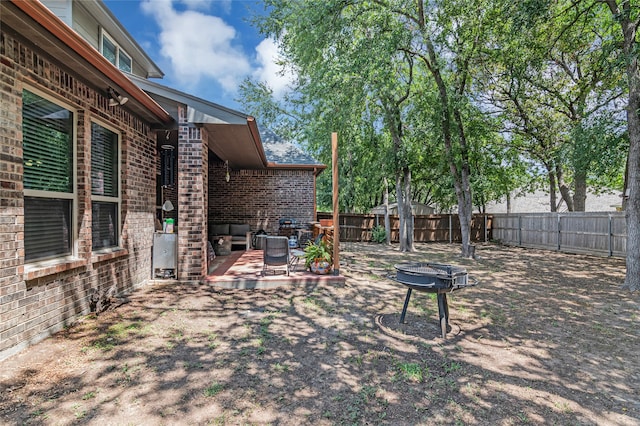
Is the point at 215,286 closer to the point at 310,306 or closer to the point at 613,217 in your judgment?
the point at 310,306

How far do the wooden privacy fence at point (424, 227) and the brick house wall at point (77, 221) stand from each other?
11.5m

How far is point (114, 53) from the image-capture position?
29.7 ft

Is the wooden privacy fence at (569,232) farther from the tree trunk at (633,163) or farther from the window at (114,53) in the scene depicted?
the window at (114,53)

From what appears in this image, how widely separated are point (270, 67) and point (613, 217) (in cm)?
1684

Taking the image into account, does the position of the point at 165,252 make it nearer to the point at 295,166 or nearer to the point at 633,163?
the point at 295,166

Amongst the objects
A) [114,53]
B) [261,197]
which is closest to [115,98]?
[114,53]

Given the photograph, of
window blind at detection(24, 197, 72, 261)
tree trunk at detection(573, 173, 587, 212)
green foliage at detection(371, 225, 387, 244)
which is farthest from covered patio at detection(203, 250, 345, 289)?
tree trunk at detection(573, 173, 587, 212)

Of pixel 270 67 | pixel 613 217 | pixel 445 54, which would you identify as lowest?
pixel 613 217

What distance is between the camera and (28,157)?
3.36 metres

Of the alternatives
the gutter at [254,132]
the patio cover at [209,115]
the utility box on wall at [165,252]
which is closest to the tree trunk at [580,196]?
the gutter at [254,132]

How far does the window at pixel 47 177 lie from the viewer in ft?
11.0

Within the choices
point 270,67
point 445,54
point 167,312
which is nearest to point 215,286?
point 167,312

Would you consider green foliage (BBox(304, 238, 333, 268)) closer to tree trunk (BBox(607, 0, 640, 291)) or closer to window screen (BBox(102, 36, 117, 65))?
tree trunk (BBox(607, 0, 640, 291))

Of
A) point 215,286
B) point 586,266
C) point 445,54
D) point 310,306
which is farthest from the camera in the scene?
point 445,54
